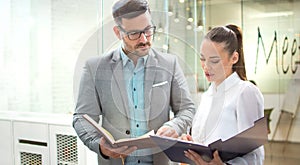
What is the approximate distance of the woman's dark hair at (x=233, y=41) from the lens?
130cm

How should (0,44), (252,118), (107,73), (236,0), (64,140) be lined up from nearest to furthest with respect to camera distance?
(252,118)
(236,0)
(107,73)
(64,140)
(0,44)

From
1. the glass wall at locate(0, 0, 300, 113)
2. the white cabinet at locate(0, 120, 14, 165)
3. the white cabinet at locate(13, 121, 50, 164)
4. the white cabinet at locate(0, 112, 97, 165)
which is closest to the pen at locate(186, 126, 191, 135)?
the glass wall at locate(0, 0, 300, 113)

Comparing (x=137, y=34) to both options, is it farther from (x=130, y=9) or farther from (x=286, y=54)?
(x=286, y=54)

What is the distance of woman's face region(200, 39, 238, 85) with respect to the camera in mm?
1306

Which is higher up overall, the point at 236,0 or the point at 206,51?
the point at 236,0

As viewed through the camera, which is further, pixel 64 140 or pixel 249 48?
pixel 64 140

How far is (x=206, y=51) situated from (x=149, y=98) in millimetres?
306

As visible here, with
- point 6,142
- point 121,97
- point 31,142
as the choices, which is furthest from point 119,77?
point 6,142

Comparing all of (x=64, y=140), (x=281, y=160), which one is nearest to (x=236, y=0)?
(x=281, y=160)

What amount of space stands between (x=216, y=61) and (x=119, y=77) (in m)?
0.42

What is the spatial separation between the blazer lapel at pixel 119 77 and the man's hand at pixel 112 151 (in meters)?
0.13

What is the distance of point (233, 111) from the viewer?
51.7 inches

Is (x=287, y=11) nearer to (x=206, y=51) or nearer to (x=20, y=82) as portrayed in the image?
(x=206, y=51)

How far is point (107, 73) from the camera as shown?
5.22ft
